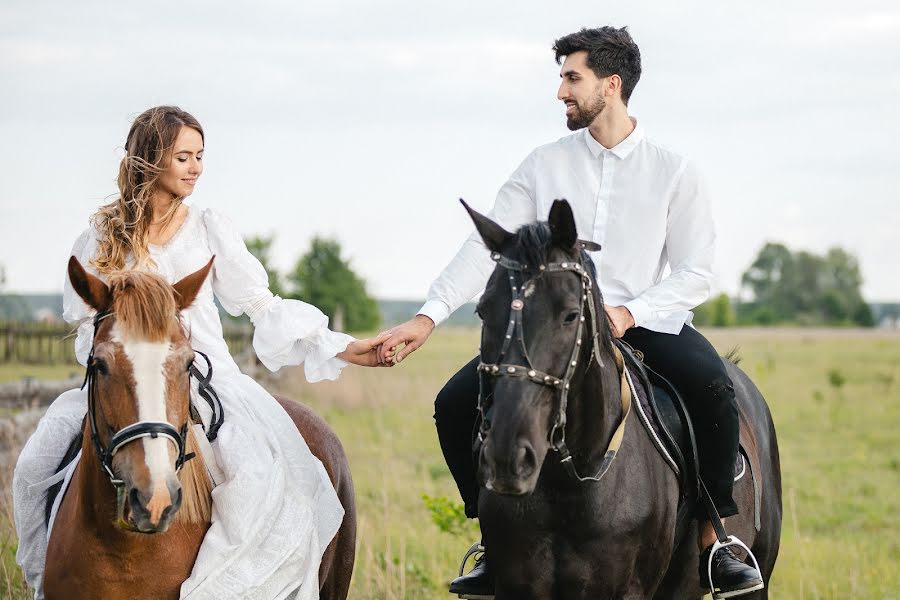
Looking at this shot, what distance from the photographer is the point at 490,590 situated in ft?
15.8

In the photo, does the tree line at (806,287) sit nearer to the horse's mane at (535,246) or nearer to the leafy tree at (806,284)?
the leafy tree at (806,284)

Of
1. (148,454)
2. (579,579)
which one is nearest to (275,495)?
(148,454)

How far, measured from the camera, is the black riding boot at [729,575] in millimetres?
4791

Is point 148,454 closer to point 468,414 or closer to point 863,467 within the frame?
point 468,414

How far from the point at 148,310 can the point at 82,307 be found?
3.32 ft

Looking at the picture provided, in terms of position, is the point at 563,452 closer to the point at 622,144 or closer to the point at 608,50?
the point at 622,144

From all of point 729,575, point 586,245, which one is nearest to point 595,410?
point 586,245

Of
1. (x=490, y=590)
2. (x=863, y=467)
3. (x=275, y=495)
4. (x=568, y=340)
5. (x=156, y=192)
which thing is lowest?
(x=863, y=467)

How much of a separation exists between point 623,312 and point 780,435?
13.8m

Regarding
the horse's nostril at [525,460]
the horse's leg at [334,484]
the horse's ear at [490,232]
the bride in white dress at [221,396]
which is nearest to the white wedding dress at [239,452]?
the bride in white dress at [221,396]

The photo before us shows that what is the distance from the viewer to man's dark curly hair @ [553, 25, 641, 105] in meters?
5.06

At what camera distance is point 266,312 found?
206 inches

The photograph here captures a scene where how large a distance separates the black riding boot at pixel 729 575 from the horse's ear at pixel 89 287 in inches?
117

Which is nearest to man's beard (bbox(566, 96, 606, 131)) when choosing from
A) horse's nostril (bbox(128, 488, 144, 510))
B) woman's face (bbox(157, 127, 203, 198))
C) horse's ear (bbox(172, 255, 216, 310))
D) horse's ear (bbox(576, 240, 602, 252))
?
horse's ear (bbox(576, 240, 602, 252))
